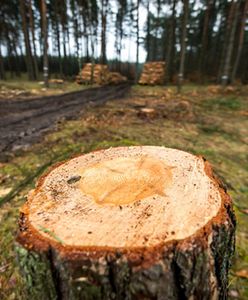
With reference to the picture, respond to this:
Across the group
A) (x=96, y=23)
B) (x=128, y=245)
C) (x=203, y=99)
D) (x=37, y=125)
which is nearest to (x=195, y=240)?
(x=128, y=245)

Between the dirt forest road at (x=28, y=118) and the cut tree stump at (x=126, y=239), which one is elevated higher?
the cut tree stump at (x=126, y=239)

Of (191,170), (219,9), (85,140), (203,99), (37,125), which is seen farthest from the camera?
(219,9)

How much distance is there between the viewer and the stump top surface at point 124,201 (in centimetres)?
120

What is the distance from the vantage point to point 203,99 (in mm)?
10992

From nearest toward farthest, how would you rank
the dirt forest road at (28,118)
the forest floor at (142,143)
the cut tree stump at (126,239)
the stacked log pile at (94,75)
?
the cut tree stump at (126,239) → the forest floor at (142,143) → the dirt forest road at (28,118) → the stacked log pile at (94,75)

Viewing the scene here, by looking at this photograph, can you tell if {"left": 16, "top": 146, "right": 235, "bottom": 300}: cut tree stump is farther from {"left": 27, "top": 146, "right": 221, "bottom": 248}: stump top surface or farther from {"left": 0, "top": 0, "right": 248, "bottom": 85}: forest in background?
{"left": 0, "top": 0, "right": 248, "bottom": 85}: forest in background

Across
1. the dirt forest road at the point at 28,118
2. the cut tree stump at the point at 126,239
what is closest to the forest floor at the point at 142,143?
the dirt forest road at the point at 28,118

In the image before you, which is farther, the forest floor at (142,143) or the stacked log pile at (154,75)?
the stacked log pile at (154,75)

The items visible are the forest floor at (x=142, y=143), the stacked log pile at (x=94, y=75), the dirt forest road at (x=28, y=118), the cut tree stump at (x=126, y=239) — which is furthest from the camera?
the stacked log pile at (x=94, y=75)

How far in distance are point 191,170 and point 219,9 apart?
25.5 meters

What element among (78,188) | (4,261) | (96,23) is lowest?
(4,261)

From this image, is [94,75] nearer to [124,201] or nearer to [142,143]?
[142,143]

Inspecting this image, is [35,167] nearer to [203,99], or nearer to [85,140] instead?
[85,140]

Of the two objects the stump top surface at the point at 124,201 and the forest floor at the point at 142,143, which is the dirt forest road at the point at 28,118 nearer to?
the forest floor at the point at 142,143
